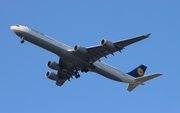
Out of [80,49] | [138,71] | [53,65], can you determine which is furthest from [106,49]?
[138,71]

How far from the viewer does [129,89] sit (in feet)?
193

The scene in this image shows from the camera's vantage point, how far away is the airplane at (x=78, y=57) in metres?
48.2

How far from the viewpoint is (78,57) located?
50.8 metres

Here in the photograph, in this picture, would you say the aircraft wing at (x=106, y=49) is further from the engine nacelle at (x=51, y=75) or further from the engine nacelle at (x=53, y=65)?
the engine nacelle at (x=51, y=75)

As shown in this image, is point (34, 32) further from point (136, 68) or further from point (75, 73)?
point (136, 68)

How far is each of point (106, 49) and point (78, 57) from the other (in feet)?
13.8

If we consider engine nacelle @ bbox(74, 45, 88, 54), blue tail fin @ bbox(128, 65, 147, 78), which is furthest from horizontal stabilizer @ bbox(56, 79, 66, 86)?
engine nacelle @ bbox(74, 45, 88, 54)

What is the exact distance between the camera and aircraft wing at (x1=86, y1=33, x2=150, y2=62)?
46.7 m

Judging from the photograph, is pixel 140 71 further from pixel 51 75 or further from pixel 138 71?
pixel 51 75

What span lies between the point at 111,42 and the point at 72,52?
5.56 meters

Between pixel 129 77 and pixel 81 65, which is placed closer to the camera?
pixel 81 65

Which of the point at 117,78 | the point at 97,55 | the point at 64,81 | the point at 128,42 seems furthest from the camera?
the point at 64,81

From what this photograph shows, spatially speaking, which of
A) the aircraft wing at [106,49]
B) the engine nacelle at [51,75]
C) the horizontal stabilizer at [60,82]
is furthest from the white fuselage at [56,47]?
the horizontal stabilizer at [60,82]

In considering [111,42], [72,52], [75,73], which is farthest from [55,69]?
[111,42]
